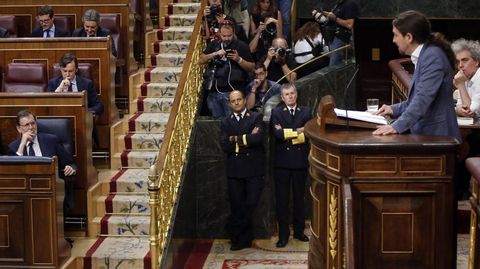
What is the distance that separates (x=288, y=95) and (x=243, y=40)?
1.62 m

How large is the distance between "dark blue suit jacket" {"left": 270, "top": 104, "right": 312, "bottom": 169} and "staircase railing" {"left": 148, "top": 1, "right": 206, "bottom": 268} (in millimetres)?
694

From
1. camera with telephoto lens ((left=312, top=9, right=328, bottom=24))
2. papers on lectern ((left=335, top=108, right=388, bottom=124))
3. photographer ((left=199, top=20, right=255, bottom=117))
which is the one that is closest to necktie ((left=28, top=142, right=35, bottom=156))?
photographer ((left=199, top=20, right=255, bottom=117))

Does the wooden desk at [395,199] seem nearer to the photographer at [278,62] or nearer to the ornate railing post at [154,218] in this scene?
the ornate railing post at [154,218]

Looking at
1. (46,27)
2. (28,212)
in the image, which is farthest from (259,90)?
(28,212)

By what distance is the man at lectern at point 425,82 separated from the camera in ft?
13.2

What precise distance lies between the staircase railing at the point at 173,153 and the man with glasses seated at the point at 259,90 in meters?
0.44

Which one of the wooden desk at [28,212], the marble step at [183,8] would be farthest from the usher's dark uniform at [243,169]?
the marble step at [183,8]

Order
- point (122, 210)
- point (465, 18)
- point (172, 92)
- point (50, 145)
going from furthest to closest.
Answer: point (465, 18), point (172, 92), point (122, 210), point (50, 145)

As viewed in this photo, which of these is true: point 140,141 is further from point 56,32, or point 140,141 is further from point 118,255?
→ point 118,255

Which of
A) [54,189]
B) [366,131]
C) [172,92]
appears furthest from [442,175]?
[172,92]

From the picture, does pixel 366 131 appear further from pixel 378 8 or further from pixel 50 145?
pixel 378 8

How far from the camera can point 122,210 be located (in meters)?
6.95

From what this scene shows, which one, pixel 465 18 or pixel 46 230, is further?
pixel 465 18

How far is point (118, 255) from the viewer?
6379 mm
